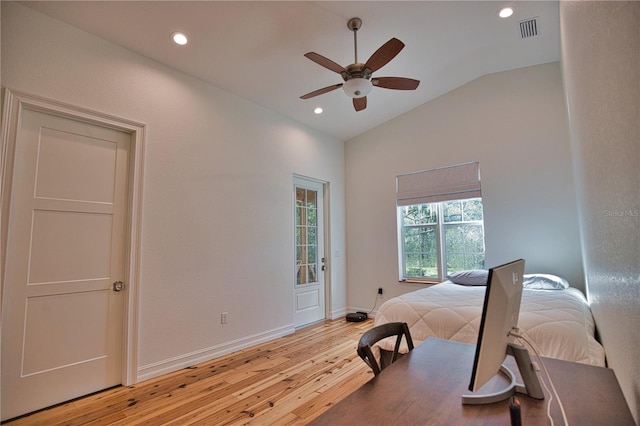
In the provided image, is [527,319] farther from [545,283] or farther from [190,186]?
[190,186]

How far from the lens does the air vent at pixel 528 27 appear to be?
3147mm

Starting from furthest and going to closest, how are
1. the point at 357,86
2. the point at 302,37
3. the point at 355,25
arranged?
1. the point at 302,37
2. the point at 355,25
3. the point at 357,86

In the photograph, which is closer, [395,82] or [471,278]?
[395,82]

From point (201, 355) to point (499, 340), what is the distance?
123 inches

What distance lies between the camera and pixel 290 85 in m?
3.80

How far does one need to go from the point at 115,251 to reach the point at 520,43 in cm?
475

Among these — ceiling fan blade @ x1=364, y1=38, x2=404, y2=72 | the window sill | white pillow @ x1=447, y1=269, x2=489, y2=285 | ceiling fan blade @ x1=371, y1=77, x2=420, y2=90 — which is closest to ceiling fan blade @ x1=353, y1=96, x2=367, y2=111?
ceiling fan blade @ x1=371, y1=77, x2=420, y2=90

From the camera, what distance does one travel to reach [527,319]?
6.85ft

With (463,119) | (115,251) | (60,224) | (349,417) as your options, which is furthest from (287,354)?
(463,119)

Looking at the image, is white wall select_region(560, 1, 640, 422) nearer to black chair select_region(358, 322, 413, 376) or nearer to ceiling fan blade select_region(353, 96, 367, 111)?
black chair select_region(358, 322, 413, 376)

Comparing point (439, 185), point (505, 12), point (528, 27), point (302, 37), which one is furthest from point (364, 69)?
point (439, 185)

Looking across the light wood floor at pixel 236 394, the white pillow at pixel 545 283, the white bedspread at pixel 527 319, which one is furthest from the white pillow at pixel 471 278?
the light wood floor at pixel 236 394

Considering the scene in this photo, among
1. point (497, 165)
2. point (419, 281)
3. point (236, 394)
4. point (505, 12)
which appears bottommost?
point (236, 394)

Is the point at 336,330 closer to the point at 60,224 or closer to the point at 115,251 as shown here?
the point at 115,251
